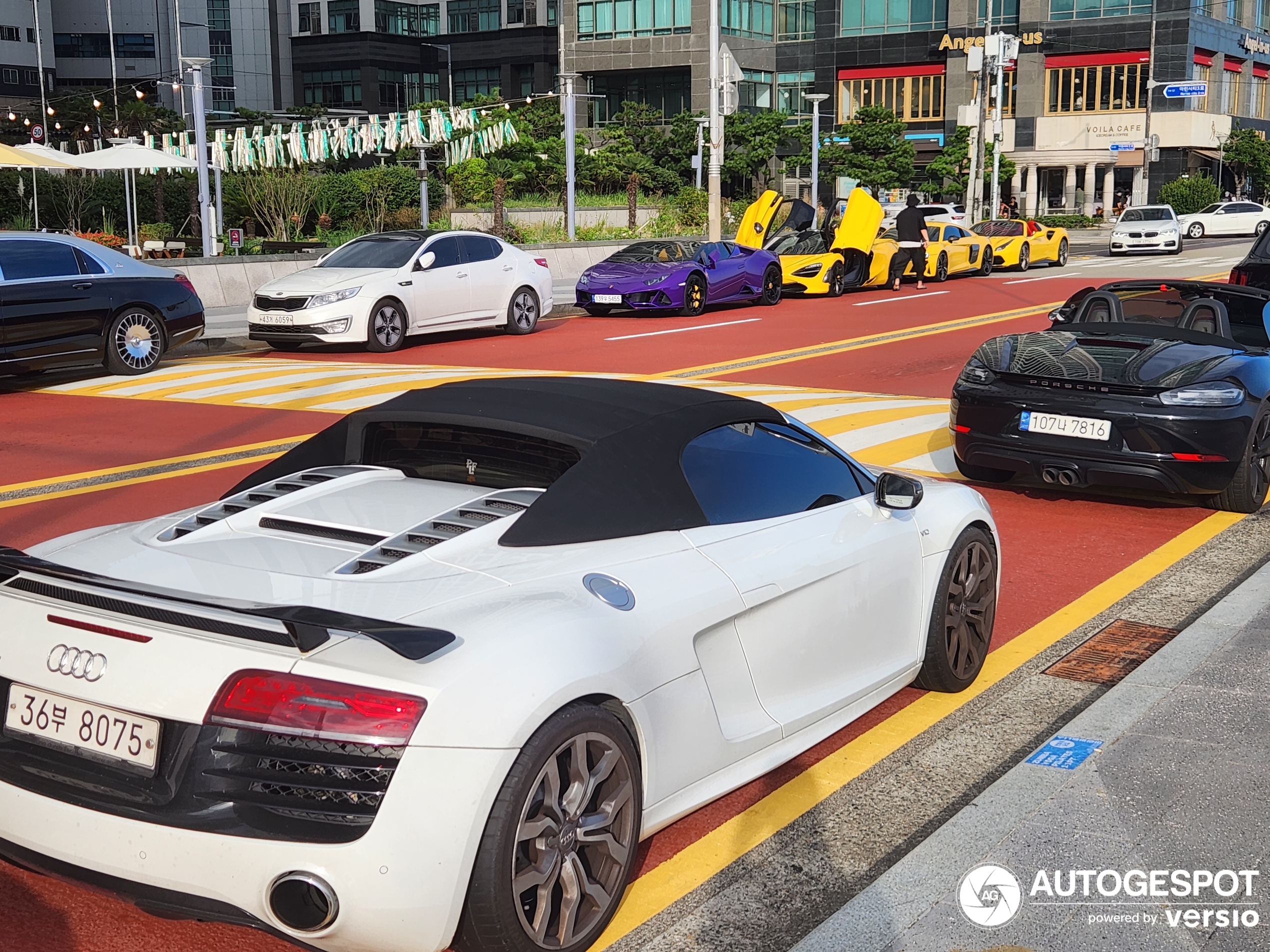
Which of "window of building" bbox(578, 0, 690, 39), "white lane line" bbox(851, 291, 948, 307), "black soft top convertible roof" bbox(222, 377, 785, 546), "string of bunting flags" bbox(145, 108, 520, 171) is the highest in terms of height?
"window of building" bbox(578, 0, 690, 39)

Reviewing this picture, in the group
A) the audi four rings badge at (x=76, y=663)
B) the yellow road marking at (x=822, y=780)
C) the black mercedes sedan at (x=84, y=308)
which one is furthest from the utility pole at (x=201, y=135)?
the audi four rings badge at (x=76, y=663)

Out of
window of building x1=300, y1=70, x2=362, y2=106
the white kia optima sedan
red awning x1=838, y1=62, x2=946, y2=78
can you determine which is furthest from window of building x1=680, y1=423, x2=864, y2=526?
window of building x1=300, y1=70, x2=362, y2=106

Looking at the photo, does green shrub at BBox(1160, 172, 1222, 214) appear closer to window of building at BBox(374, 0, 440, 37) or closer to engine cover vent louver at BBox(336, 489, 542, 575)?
window of building at BBox(374, 0, 440, 37)

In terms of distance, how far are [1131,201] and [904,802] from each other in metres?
79.8

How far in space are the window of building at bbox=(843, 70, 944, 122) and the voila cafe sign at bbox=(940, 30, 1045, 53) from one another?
245 cm

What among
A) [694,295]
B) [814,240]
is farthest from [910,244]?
[694,295]

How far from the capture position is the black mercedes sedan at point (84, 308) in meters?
14.3

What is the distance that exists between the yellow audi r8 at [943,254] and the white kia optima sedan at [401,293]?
9644 mm

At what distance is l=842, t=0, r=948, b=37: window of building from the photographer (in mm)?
80688

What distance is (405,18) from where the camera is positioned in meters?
101

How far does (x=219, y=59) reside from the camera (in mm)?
105875

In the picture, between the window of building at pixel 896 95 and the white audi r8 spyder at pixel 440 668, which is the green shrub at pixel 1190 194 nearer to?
the window of building at pixel 896 95

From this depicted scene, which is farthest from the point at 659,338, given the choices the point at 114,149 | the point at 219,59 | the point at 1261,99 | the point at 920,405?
the point at 219,59

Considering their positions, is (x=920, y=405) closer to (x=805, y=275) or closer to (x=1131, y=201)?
(x=805, y=275)
